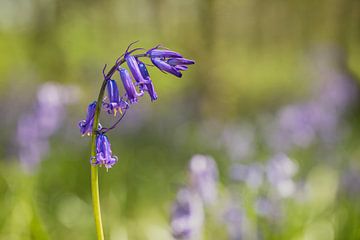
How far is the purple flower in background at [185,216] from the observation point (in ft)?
8.96

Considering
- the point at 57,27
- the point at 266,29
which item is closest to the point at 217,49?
the point at 57,27

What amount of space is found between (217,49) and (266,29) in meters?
15.8

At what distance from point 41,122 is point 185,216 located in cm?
143

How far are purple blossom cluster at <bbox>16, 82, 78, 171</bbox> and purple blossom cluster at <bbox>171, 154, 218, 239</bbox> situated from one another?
3.94ft

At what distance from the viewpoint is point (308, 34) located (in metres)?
18.4

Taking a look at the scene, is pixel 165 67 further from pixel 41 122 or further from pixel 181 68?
pixel 41 122

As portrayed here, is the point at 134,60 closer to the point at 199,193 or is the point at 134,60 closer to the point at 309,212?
the point at 199,193

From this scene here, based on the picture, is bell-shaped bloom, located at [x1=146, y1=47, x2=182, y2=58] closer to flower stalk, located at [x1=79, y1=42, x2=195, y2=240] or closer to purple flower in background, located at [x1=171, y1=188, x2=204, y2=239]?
flower stalk, located at [x1=79, y1=42, x2=195, y2=240]

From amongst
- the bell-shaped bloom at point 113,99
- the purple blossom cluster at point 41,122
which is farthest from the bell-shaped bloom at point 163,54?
the purple blossom cluster at point 41,122

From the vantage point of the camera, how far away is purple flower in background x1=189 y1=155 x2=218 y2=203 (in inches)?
112

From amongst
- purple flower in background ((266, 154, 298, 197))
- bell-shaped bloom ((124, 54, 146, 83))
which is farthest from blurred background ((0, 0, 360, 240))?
bell-shaped bloom ((124, 54, 146, 83))

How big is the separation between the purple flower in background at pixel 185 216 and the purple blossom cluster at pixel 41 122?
1.29m

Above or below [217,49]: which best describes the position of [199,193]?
above

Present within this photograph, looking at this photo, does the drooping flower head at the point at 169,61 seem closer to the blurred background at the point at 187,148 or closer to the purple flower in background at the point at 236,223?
the blurred background at the point at 187,148
